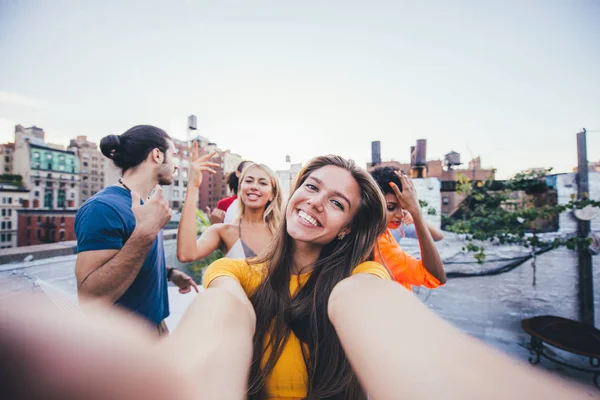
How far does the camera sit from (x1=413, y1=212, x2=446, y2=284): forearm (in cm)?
208

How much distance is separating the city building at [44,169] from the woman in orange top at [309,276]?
34.2 m

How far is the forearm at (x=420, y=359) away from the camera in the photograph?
2.10 ft

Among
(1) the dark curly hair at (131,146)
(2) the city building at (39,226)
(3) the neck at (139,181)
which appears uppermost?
(1) the dark curly hair at (131,146)

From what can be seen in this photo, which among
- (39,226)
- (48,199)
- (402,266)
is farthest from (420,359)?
(48,199)

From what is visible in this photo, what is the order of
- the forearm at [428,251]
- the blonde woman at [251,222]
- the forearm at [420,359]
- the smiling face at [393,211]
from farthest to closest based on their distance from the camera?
the blonde woman at [251,222] < the smiling face at [393,211] < the forearm at [428,251] < the forearm at [420,359]

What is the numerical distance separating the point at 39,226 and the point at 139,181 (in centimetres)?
3381

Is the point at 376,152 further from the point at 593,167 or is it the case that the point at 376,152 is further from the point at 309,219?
the point at 309,219

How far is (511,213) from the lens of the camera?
181 inches

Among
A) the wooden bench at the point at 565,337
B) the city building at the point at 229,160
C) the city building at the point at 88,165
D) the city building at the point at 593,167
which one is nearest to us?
the wooden bench at the point at 565,337

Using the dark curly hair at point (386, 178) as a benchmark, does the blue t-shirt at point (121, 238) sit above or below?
below


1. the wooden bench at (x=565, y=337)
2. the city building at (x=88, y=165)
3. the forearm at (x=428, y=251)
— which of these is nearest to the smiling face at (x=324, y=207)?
the forearm at (x=428, y=251)

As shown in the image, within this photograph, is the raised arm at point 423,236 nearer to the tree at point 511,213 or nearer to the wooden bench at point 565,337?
the wooden bench at point 565,337

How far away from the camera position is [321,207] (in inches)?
63.1

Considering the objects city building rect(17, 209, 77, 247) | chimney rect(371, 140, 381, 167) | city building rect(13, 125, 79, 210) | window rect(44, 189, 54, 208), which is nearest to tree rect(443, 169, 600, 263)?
chimney rect(371, 140, 381, 167)
